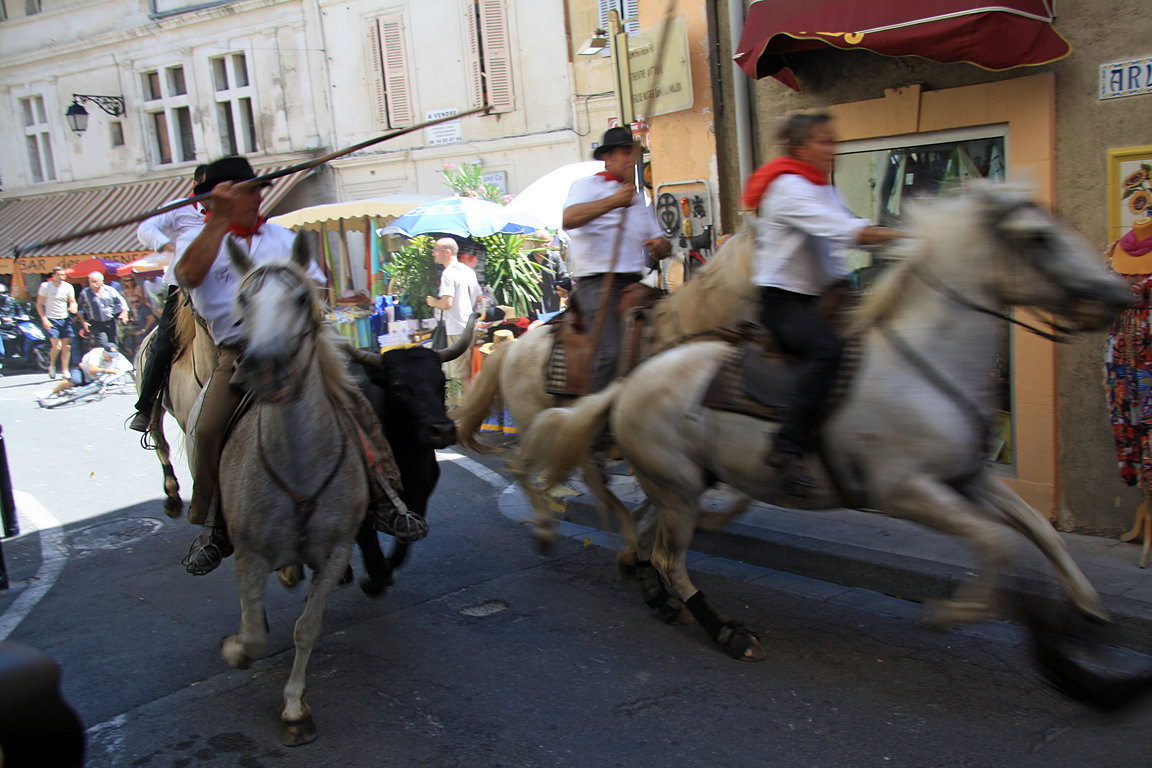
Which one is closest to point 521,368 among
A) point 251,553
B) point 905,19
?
point 251,553

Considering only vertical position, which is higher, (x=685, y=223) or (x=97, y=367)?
(x=685, y=223)

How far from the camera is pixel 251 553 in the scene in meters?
4.19

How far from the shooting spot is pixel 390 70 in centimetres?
2102

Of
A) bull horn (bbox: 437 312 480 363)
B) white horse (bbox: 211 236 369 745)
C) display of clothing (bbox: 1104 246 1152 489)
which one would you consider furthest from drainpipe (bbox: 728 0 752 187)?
white horse (bbox: 211 236 369 745)

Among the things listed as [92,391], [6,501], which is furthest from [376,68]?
[6,501]

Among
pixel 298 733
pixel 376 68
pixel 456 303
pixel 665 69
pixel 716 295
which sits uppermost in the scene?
pixel 376 68

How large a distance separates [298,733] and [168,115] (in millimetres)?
24726

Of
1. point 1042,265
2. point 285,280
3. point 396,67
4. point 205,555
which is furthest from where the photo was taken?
point 396,67

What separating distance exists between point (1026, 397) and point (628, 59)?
195 inches

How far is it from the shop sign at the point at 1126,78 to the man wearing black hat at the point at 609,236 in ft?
9.03

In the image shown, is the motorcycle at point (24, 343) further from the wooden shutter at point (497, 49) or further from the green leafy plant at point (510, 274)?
the green leafy plant at point (510, 274)

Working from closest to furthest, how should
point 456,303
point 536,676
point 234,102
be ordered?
point 536,676 < point 456,303 < point 234,102

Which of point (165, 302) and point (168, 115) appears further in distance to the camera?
point (168, 115)

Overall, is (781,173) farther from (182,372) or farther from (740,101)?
(182,372)
